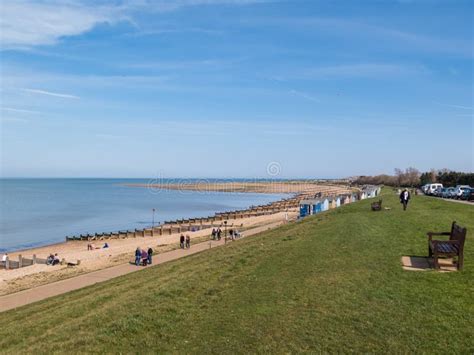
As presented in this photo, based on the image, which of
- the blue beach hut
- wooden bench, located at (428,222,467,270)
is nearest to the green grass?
wooden bench, located at (428,222,467,270)

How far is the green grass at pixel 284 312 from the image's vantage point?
6254 mm

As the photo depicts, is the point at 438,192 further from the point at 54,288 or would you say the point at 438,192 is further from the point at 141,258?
the point at 54,288

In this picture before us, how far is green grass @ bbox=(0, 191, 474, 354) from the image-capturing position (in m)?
6.25

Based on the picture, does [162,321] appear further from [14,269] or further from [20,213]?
[20,213]

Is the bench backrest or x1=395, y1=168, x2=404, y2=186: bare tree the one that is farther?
x1=395, y1=168, x2=404, y2=186: bare tree

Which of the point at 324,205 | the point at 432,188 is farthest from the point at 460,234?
the point at 432,188

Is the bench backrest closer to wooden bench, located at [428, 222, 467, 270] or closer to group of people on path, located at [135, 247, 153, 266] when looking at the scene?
wooden bench, located at [428, 222, 467, 270]

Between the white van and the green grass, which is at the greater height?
the white van

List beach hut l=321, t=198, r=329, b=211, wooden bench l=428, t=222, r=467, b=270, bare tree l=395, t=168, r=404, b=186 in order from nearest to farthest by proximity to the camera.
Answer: wooden bench l=428, t=222, r=467, b=270 < beach hut l=321, t=198, r=329, b=211 < bare tree l=395, t=168, r=404, b=186

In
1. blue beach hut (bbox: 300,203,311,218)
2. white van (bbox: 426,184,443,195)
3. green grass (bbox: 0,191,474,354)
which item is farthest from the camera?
white van (bbox: 426,184,443,195)

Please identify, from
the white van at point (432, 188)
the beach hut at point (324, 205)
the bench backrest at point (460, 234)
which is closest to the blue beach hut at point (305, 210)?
the beach hut at point (324, 205)

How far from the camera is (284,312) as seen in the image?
24.2 feet

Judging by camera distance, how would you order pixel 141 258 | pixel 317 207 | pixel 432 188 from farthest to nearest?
pixel 432 188 < pixel 317 207 < pixel 141 258

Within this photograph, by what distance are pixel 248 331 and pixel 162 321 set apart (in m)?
1.79
